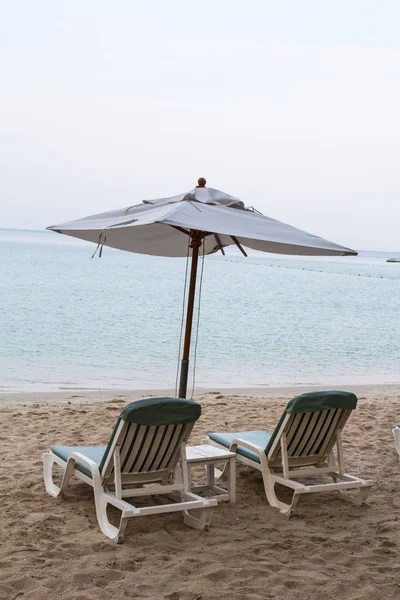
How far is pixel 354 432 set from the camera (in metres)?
7.55

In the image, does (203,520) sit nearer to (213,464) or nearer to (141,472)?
(141,472)

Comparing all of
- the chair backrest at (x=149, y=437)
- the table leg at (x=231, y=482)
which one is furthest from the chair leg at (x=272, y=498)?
the chair backrest at (x=149, y=437)

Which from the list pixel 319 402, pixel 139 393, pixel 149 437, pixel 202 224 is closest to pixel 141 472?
pixel 149 437

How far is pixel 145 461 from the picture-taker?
441 cm

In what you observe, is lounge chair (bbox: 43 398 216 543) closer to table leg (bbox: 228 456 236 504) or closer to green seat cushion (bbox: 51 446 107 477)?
green seat cushion (bbox: 51 446 107 477)

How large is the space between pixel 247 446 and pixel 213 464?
0.89ft

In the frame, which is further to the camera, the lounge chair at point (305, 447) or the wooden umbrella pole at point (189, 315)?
the wooden umbrella pole at point (189, 315)

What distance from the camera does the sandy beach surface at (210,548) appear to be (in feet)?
11.8

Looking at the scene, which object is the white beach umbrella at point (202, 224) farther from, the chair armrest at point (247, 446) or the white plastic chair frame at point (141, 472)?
the white plastic chair frame at point (141, 472)

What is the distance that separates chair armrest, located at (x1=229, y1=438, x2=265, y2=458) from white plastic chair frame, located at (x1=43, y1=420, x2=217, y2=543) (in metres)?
0.62

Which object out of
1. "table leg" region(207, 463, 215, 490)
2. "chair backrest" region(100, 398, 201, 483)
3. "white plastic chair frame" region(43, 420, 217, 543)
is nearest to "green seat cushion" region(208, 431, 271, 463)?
"table leg" region(207, 463, 215, 490)

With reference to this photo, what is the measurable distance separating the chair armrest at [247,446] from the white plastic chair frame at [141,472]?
62 centimetres

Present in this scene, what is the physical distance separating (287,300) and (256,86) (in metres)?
20.8

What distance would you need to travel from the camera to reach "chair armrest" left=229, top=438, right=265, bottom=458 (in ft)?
16.4
